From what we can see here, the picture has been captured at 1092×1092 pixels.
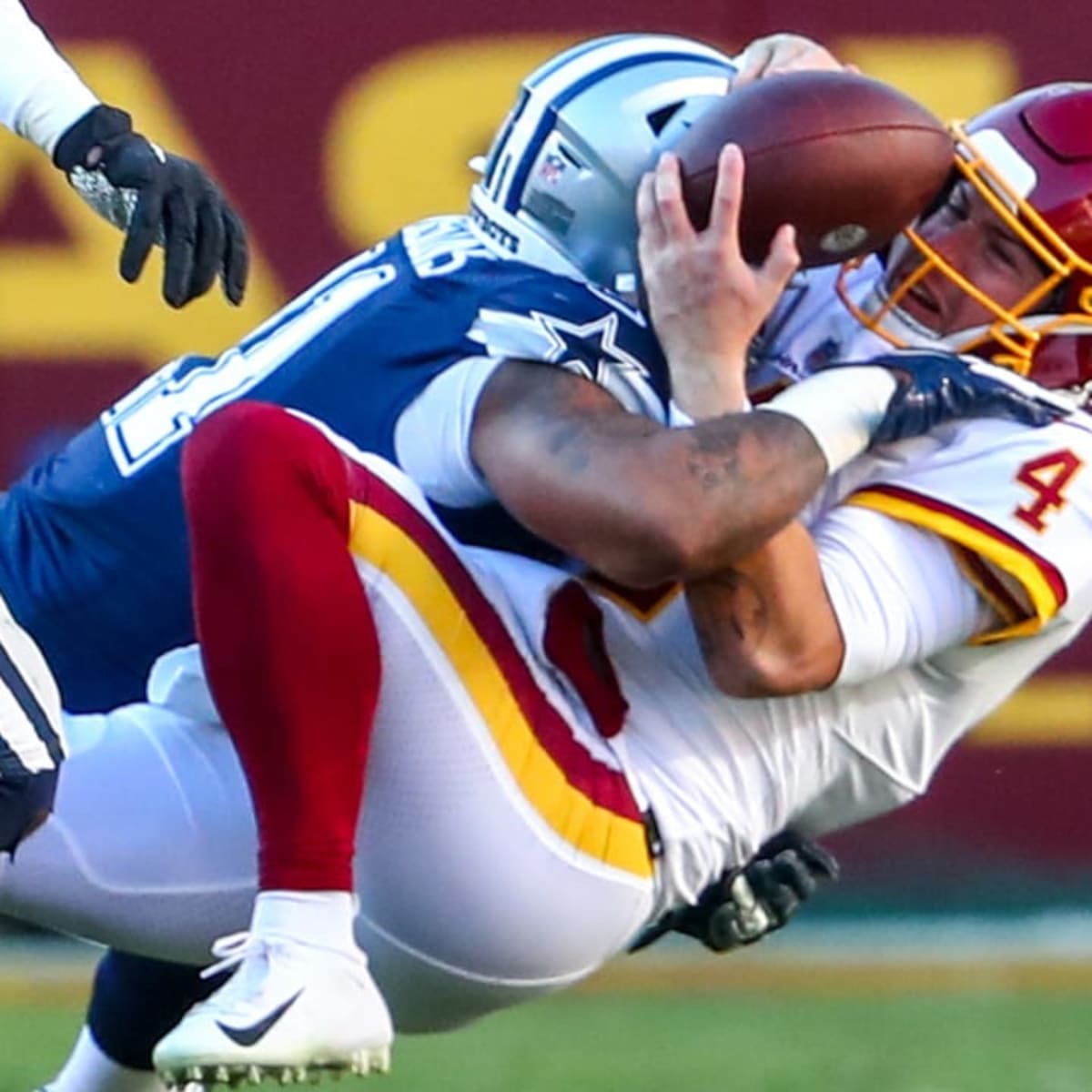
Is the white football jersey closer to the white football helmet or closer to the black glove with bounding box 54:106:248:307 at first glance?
the white football helmet

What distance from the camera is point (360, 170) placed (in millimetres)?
4074

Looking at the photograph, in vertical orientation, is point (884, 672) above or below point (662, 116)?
below

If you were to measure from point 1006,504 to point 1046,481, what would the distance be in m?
0.04

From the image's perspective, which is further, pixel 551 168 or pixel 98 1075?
pixel 98 1075

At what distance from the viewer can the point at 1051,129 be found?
242 cm

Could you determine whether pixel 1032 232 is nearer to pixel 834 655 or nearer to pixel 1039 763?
pixel 834 655

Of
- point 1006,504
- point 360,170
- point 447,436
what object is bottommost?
point 360,170

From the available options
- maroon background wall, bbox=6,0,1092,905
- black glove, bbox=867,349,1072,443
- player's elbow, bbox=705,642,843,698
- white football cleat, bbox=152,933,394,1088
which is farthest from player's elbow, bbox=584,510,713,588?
maroon background wall, bbox=6,0,1092,905

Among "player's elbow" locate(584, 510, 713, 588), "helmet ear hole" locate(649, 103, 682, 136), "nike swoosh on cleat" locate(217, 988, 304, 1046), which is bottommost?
"nike swoosh on cleat" locate(217, 988, 304, 1046)

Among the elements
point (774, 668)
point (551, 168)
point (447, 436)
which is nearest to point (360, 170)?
point (551, 168)

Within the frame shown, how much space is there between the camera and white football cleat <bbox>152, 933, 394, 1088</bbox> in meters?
2.05

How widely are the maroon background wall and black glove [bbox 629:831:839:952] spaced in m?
1.56

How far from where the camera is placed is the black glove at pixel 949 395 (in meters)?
2.24

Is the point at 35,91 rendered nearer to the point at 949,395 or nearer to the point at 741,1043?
the point at 949,395
